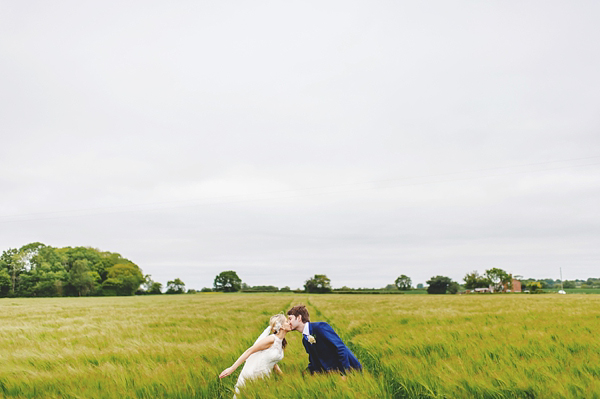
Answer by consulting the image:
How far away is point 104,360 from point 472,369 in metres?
5.99

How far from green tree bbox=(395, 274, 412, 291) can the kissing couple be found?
113m

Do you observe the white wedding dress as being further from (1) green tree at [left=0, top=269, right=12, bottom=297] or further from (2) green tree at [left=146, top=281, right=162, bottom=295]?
(2) green tree at [left=146, top=281, right=162, bottom=295]

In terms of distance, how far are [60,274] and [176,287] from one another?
3377cm

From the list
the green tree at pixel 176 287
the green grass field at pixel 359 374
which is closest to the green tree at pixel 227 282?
the green tree at pixel 176 287

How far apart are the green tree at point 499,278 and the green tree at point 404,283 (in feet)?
72.2

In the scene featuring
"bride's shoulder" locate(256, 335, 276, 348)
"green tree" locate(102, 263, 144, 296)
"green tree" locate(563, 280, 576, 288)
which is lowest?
"green tree" locate(563, 280, 576, 288)

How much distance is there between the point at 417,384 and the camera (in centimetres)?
415

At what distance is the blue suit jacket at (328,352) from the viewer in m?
4.62

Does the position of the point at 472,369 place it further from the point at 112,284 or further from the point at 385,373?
the point at 112,284

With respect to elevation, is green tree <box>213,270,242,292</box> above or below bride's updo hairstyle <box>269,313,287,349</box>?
below

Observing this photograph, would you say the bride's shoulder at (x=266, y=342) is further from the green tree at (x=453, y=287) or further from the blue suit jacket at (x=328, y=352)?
the green tree at (x=453, y=287)

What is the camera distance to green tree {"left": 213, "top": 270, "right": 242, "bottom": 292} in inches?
4186

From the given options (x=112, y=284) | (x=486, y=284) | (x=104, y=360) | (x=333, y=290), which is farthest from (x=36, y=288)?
(x=486, y=284)

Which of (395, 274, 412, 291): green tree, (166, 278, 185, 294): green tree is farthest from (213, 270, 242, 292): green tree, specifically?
(395, 274, 412, 291): green tree
